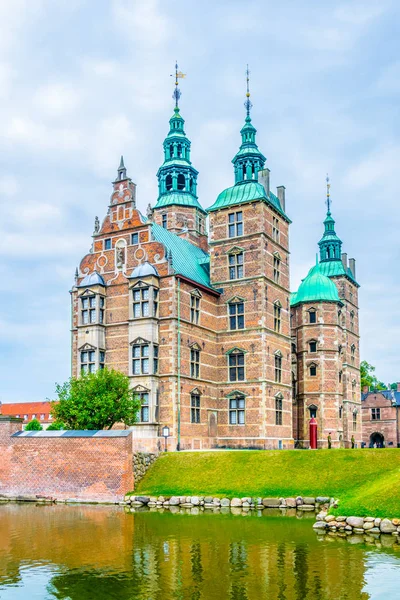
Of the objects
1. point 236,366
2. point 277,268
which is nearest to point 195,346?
point 236,366

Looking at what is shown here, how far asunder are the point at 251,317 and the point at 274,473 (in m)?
15.4

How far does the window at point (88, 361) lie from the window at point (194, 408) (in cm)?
689

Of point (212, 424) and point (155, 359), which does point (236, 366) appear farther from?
point (155, 359)

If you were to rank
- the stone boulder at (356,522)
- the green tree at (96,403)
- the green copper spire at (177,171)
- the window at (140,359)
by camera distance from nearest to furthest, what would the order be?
1. the stone boulder at (356,522)
2. the green tree at (96,403)
3. the window at (140,359)
4. the green copper spire at (177,171)

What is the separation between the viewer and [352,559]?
18141 millimetres

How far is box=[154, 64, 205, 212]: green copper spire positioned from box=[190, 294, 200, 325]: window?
19436 millimetres

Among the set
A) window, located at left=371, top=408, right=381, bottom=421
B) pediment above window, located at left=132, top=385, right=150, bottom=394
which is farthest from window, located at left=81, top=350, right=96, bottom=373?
window, located at left=371, top=408, right=381, bottom=421

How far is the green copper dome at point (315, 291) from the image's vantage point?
191 feet

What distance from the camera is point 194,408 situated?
1732 inches

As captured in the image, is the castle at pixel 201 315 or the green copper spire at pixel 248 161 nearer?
the castle at pixel 201 315

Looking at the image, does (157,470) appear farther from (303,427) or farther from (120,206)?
(303,427)

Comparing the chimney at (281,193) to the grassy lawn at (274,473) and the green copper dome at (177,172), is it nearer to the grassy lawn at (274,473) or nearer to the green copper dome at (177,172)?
the green copper dome at (177,172)

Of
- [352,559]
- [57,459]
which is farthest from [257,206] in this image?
[352,559]

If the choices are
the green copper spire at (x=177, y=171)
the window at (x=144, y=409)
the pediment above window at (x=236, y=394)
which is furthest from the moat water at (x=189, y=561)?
the green copper spire at (x=177, y=171)
